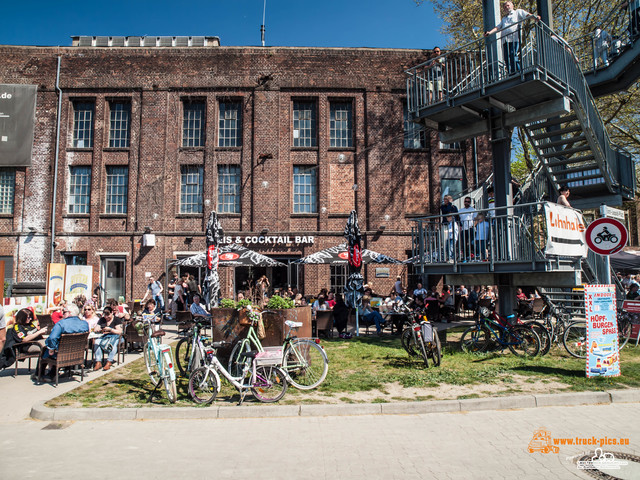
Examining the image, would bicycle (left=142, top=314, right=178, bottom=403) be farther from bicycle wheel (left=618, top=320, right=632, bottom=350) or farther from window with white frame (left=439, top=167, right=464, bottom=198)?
window with white frame (left=439, top=167, right=464, bottom=198)

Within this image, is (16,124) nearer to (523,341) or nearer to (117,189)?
(117,189)

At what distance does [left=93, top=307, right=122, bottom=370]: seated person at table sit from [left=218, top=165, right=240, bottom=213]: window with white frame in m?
13.4

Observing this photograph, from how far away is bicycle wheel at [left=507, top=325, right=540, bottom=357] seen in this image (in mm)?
9750

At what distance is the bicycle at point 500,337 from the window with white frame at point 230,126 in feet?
54.5

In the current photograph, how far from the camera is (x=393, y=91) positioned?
23.5 meters

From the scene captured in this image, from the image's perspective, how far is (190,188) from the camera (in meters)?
23.2

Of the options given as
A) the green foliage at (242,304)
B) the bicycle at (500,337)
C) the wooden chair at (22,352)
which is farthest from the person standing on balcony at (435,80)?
the wooden chair at (22,352)

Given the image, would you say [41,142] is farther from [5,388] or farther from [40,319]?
[5,388]

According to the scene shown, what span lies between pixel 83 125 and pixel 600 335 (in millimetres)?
24107

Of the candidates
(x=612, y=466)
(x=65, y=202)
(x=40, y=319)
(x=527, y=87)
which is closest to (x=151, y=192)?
(x=65, y=202)

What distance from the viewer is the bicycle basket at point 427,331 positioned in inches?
356

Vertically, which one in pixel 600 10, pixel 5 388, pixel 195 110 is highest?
pixel 600 10

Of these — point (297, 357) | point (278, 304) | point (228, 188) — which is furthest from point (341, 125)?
point (297, 357)

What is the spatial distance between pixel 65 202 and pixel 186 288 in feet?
28.4
